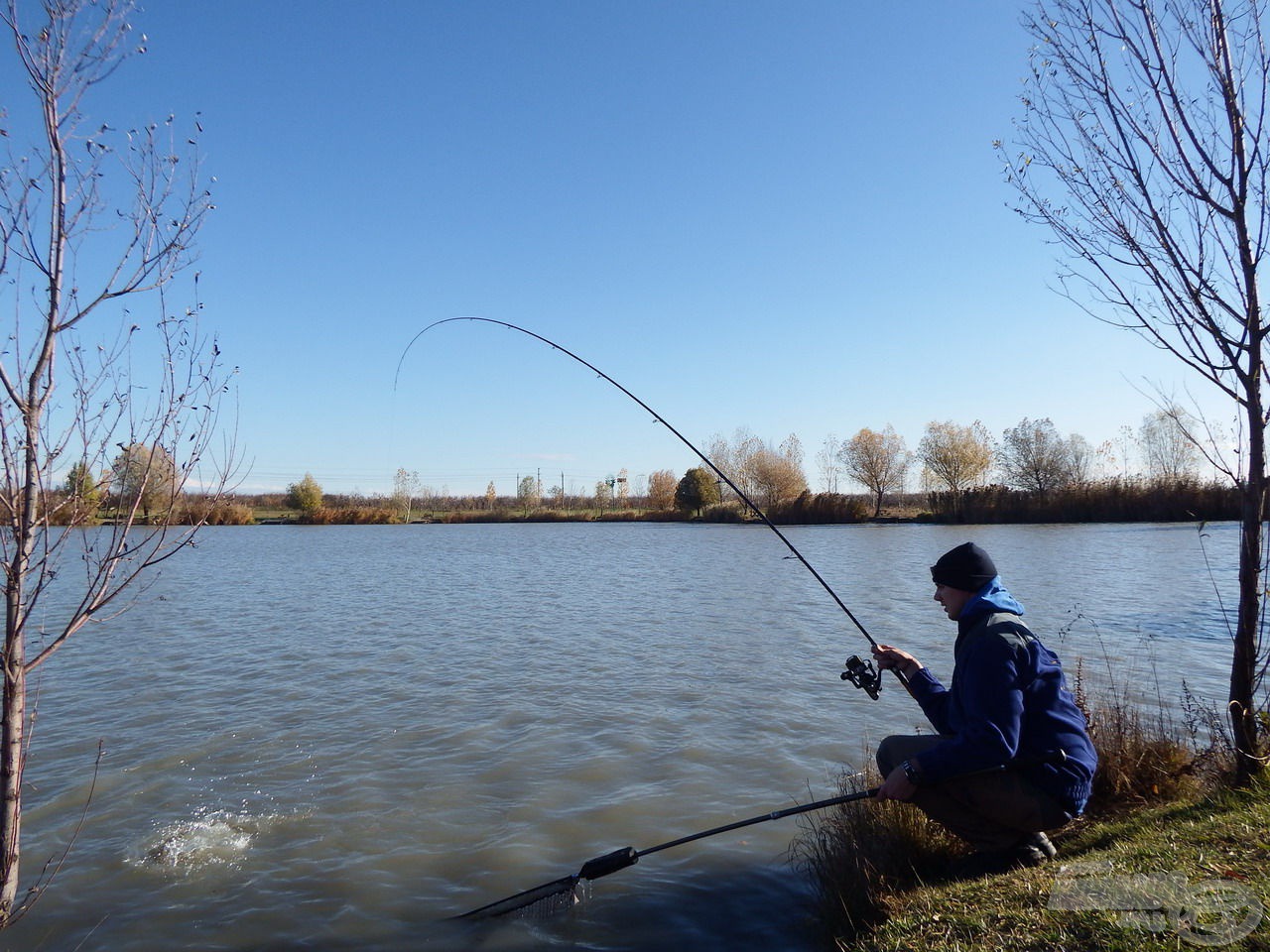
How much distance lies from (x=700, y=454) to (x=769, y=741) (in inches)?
146

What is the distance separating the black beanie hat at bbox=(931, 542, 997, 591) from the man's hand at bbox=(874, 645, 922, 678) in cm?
61

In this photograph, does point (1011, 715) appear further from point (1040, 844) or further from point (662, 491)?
point (662, 491)

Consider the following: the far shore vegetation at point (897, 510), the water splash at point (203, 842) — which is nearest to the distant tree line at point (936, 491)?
the far shore vegetation at point (897, 510)


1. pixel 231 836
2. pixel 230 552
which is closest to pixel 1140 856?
pixel 231 836

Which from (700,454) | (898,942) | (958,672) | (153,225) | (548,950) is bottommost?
(548,950)

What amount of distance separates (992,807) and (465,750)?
561 centimetres

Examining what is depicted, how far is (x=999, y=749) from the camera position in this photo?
3.67 meters

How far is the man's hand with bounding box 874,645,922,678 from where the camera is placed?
4.57m

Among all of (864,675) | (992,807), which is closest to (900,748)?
(864,675)

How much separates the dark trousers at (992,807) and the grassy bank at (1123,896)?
195 mm

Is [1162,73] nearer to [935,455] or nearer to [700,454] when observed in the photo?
[700,454]

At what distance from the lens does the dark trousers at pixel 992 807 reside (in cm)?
385

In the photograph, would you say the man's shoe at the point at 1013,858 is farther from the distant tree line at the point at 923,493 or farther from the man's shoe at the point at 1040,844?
the distant tree line at the point at 923,493

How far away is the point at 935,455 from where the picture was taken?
61719 millimetres
